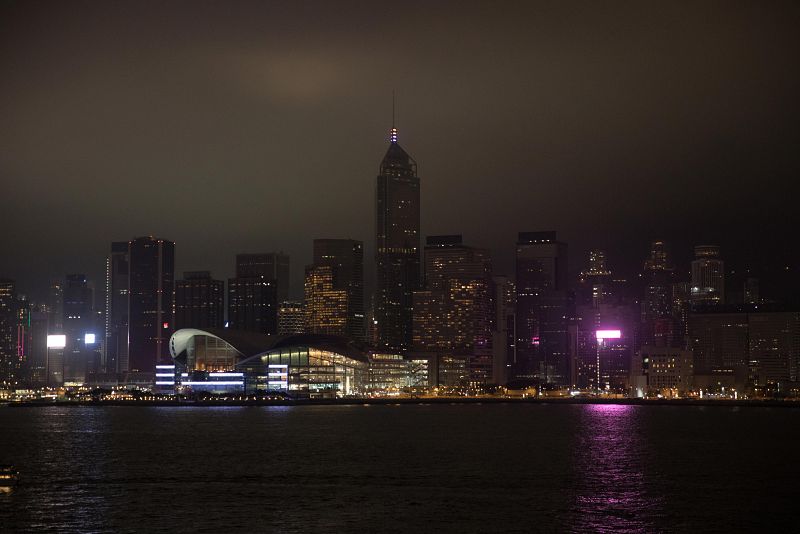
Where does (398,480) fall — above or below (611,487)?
above

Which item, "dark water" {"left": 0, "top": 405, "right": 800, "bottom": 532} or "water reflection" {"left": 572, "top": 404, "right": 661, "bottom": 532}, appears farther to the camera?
"dark water" {"left": 0, "top": 405, "right": 800, "bottom": 532}

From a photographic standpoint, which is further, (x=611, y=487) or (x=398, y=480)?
(x=398, y=480)

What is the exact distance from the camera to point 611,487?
73.6 m

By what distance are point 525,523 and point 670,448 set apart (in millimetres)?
Answer: 56353

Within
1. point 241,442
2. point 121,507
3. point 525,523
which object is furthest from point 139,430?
point 525,523

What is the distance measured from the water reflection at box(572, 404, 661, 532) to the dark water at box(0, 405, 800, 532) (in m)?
0.12

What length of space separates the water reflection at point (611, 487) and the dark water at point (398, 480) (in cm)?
12

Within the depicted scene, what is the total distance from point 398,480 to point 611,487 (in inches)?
572

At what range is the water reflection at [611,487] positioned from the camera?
58500mm

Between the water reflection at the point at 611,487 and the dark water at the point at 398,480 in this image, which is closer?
the water reflection at the point at 611,487

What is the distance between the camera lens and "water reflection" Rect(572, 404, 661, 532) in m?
58.5

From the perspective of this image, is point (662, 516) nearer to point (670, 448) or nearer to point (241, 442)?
point (670, 448)

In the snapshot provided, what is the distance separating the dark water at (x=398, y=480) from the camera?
2320 inches

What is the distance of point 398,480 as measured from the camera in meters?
77.8
